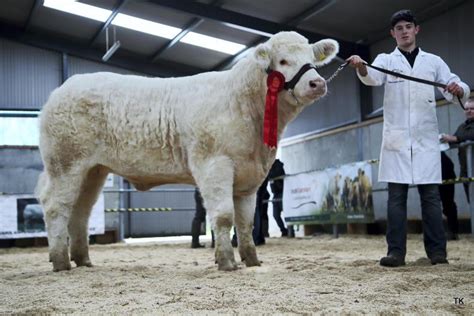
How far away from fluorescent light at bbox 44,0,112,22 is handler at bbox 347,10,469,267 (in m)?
11.6

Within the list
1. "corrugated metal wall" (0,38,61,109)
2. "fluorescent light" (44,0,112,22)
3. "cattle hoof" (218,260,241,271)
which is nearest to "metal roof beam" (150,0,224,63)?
"fluorescent light" (44,0,112,22)

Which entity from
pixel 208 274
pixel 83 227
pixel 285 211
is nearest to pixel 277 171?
pixel 285 211

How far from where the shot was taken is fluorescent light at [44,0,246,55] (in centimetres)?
1555

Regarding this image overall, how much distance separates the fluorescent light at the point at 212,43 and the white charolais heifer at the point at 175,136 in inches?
420

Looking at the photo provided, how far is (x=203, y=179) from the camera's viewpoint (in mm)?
4875

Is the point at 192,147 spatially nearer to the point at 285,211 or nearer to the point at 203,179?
the point at 203,179

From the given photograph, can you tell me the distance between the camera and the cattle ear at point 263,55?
15.7 feet

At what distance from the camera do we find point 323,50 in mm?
5125

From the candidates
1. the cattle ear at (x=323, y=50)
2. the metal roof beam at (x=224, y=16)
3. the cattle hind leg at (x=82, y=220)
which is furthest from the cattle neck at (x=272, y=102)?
the metal roof beam at (x=224, y=16)

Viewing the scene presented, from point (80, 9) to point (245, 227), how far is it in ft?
40.2

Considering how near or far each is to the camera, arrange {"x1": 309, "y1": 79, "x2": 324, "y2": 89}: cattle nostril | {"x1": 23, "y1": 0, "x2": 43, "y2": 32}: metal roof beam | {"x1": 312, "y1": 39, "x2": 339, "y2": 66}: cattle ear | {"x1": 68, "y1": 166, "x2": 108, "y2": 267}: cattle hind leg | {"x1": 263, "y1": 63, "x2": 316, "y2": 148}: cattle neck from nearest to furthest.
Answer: {"x1": 309, "y1": 79, "x2": 324, "y2": 89}: cattle nostril, {"x1": 263, "y1": 63, "x2": 316, "y2": 148}: cattle neck, {"x1": 312, "y1": 39, "x2": 339, "y2": 66}: cattle ear, {"x1": 68, "y1": 166, "x2": 108, "y2": 267}: cattle hind leg, {"x1": 23, "y1": 0, "x2": 43, "y2": 32}: metal roof beam

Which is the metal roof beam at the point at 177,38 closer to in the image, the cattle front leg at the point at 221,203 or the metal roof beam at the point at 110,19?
the metal roof beam at the point at 110,19

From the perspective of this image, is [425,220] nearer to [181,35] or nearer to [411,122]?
[411,122]

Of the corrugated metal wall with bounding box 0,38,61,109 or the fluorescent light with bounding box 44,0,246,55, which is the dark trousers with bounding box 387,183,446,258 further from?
the corrugated metal wall with bounding box 0,38,61,109
